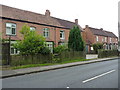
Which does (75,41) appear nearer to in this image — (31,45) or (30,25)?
(31,45)

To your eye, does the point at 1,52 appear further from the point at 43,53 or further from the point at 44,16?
the point at 44,16

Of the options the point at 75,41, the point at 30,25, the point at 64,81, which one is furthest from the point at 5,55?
the point at 30,25

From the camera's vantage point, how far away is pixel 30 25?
24250 mm

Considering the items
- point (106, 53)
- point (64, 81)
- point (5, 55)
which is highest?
point (5, 55)

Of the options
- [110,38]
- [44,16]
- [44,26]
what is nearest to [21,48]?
[44,26]

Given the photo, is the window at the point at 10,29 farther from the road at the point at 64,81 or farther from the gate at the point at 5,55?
the road at the point at 64,81

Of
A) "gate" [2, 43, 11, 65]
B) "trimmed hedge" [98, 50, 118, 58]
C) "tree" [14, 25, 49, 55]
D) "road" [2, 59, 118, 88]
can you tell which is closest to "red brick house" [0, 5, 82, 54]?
"tree" [14, 25, 49, 55]

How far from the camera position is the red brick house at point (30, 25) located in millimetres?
21125

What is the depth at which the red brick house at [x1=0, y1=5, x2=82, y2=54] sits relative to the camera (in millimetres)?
21125

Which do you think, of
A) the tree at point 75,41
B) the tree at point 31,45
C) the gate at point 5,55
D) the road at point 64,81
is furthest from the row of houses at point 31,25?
the road at point 64,81

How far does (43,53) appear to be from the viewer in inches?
575

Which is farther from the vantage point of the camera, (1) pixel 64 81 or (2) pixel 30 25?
(2) pixel 30 25

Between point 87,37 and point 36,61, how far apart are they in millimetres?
32214

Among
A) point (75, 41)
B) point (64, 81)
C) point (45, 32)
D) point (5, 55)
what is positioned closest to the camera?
point (64, 81)
